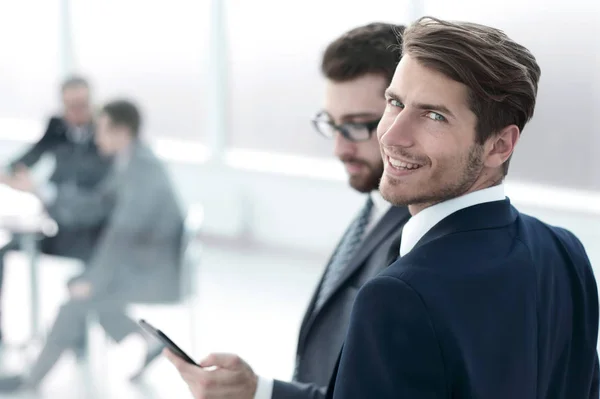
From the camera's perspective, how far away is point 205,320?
3912 millimetres

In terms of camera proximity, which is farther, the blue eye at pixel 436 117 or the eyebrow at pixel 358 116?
the eyebrow at pixel 358 116

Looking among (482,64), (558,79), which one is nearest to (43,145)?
(558,79)

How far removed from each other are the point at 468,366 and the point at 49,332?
112 inches

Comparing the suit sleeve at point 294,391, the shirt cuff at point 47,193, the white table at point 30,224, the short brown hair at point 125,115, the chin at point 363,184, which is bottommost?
the white table at point 30,224

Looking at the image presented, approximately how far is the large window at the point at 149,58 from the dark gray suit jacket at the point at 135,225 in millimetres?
1390

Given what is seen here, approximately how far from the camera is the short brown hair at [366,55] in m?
1.46

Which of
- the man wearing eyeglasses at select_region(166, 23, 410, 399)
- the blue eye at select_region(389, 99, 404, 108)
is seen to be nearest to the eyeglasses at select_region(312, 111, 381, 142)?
the man wearing eyeglasses at select_region(166, 23, 410, 399)

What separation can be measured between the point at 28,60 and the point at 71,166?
5.18ft

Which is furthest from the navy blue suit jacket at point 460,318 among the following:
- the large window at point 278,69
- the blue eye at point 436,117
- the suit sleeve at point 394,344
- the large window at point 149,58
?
the large window at point 149,58

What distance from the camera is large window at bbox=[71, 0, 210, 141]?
15.5 feet

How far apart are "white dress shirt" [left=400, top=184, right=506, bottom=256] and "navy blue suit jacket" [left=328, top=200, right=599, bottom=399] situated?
1cm

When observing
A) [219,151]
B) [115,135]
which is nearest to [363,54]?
[115,135]

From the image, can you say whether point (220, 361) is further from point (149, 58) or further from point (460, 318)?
point (149, 58)

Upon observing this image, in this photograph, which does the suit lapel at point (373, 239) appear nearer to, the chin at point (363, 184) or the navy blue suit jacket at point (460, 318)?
the chin at point (363, 184)
